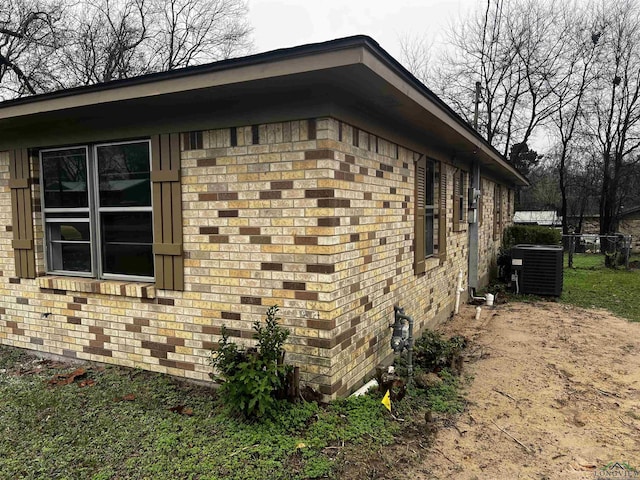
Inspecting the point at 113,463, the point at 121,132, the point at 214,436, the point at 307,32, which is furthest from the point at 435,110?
the point at 307,32

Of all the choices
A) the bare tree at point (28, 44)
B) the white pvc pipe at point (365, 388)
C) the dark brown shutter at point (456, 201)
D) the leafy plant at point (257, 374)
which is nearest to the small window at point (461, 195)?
the dark brown shutter at point (456, 201)

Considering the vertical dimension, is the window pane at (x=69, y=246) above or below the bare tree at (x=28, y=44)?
below

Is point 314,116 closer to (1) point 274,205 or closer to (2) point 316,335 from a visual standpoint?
(1) point 274,205

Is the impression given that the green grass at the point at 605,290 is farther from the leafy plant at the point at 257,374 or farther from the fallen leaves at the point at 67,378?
the fallen leaves at the point at 67,378

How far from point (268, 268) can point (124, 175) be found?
6.12 ft

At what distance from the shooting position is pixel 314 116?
3.31 meters

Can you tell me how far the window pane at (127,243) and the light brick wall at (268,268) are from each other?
0.74 feet

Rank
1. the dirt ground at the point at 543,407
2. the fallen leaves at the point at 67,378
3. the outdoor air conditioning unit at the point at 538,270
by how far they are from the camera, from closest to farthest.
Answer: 1. the dirt ground at the point at 543,407
2. the fallen leaves at the point at 67,378
3. the outdoor air conditioning unit at the point at 538,270

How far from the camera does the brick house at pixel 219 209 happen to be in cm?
336

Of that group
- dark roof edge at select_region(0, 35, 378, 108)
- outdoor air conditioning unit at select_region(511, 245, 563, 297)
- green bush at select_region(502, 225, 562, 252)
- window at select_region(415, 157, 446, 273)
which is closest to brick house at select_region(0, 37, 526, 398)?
dark roof edge at select_region(0, 35, 378, 108)

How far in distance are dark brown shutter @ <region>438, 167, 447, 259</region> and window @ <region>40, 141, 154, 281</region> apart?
415 centimetres

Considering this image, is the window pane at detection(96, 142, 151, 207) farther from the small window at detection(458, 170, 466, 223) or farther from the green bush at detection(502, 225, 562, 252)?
the green bush at detection(502, 225, 562, 252)

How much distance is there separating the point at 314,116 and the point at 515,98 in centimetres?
2231

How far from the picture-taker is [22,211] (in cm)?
468
